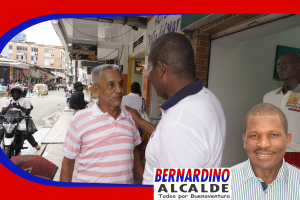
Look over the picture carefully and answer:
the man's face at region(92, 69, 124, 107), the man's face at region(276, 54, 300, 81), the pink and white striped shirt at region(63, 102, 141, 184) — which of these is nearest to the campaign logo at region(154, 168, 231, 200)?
the pink and white striped shirt at region(63, 102, 141, 184)

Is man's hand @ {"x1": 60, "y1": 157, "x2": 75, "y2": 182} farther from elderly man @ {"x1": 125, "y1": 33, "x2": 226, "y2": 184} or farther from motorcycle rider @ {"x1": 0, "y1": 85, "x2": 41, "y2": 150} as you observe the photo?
motorcycle rider @ {"x1": 0, "y1": 85, "x2": 41, "y2": 150}

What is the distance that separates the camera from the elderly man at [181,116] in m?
0.83

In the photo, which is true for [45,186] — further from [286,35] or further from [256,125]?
[286,35]

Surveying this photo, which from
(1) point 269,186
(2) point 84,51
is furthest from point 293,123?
(2) point 84,51

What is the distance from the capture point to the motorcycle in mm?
4316

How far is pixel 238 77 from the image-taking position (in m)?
3.33

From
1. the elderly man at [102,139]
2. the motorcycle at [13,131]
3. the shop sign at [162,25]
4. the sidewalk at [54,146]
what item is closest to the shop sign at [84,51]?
the sidewalk at [54,146]

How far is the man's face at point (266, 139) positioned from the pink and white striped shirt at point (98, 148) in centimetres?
98

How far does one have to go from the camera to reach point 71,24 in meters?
6.36

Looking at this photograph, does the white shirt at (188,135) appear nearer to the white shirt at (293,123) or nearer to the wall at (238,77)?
the white shirt at (293,123)

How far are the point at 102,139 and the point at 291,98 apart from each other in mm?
1767

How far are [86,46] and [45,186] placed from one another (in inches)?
332

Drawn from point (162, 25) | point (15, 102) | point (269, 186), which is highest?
point (162, 25)

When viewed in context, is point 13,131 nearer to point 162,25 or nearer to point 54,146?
point 54,146
